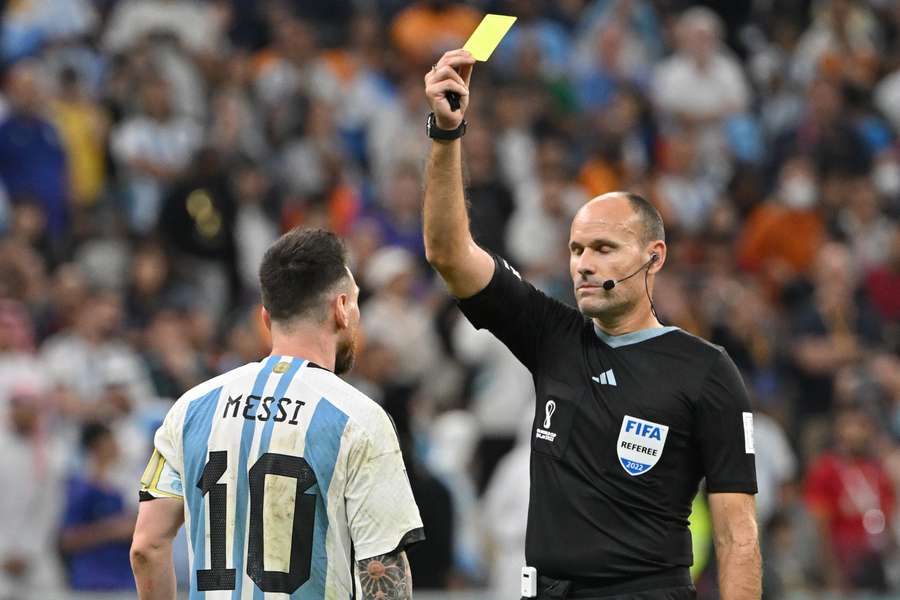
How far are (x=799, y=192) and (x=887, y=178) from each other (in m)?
1.08

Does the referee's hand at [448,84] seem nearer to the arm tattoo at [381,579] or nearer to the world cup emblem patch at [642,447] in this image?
the world cup emblem patch at [642,447]

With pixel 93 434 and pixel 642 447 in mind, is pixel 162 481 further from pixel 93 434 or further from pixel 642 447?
pixel 93 434

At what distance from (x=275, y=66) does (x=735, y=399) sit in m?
10.2

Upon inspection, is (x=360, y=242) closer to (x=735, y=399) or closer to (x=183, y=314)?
(x=183, y=314)

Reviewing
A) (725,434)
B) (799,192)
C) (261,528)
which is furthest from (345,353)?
(799,192)

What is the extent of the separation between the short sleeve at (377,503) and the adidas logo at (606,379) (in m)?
0.95

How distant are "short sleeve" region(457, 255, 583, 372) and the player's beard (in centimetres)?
56

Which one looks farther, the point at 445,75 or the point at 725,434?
the point at 725,434

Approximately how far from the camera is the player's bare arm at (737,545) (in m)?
5.04

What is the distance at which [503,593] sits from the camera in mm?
10516

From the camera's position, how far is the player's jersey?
15.1ft

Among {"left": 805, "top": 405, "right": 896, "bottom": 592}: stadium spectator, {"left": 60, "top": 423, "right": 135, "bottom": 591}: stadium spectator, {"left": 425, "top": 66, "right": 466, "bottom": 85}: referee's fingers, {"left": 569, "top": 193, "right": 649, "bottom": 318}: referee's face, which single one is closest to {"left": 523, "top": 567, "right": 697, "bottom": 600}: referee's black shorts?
{"left": 569, "top": 193, "right": 649, "bottom": 318}: referee's face

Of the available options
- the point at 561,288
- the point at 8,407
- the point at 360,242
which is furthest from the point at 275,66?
the point at 8,407

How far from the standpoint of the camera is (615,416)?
207 inches
